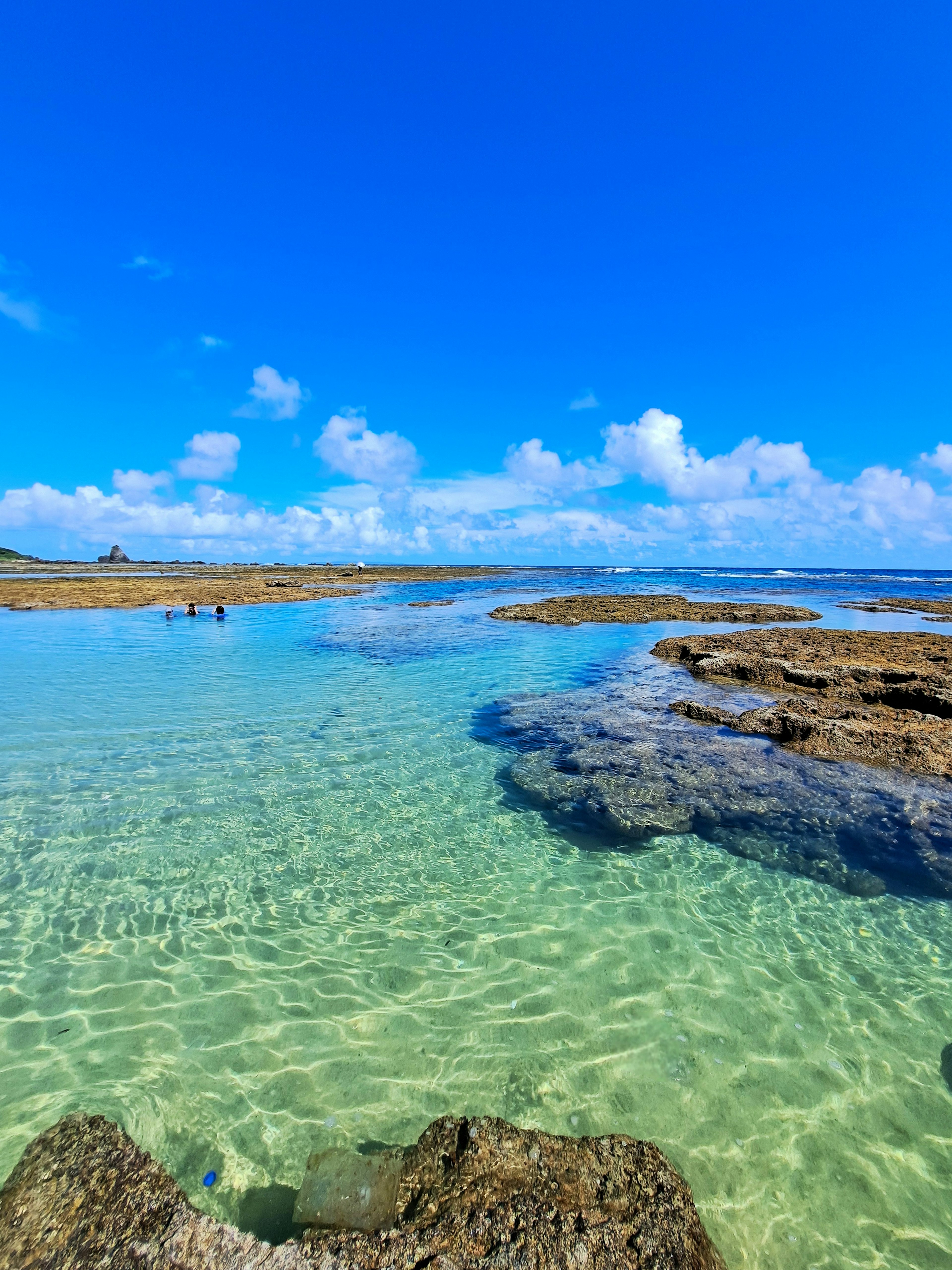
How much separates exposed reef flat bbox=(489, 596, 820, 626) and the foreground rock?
2824 centimetres

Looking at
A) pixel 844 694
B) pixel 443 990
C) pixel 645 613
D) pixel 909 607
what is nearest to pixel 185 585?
pixel 645 613

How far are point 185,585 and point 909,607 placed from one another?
6931cm

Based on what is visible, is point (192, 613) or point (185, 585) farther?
point (185, 585)

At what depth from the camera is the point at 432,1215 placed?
2988 millimetres

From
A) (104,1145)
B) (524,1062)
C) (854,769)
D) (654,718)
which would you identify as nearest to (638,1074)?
(524,1062)

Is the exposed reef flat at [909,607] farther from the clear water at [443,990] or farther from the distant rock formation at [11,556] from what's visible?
the distant rock formation at [11,556]

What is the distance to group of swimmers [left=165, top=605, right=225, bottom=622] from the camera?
31.6m

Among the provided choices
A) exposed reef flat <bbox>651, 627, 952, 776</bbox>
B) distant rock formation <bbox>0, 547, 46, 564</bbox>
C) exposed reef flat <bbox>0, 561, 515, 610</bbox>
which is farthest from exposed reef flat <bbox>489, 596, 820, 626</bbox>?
distant rock formation <bbox>0, 547, 46, 564</bbox>

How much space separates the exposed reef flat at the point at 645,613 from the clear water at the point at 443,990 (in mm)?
24097

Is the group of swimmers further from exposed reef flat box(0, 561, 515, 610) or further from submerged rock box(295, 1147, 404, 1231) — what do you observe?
submerged rock box(295, 1147, 404, 1231)

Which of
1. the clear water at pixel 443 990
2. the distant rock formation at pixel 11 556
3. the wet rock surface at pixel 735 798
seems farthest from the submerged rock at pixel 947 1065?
the distant rock formation at pixel 11 556

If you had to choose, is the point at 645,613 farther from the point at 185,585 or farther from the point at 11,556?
the point at 11,556

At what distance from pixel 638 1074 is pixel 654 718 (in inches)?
366

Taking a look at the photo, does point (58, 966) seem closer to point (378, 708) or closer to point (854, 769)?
point (378, 708)
